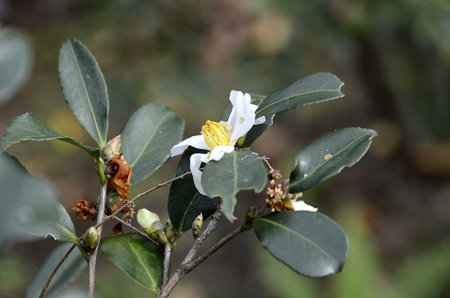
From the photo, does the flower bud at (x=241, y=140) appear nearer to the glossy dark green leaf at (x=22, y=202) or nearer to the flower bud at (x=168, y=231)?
the flower bud at (x=168, y=231)

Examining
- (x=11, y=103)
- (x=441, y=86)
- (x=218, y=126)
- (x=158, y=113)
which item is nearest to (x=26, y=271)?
(x=11, y=103)

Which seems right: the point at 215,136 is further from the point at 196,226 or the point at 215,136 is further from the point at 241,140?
the point at 196,226

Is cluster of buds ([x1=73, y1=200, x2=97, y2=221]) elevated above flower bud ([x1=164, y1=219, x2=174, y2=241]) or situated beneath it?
elevated above

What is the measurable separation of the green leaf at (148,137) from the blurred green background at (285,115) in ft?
4.82

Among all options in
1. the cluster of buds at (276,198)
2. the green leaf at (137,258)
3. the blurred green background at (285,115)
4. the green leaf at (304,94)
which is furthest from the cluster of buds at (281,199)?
the blurred green background at (285,115)

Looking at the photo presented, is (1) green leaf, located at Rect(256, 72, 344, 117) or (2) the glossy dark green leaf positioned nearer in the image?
(2) the glossy dark green leaf

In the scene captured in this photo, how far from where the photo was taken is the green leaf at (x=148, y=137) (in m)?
0.73

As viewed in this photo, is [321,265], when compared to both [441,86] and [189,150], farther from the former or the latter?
[441,86]

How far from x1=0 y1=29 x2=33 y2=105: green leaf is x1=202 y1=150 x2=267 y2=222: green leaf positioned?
0.78 ft

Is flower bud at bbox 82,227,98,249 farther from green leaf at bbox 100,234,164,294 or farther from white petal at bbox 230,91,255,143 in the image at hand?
white petal at bbox 230,91,255,143

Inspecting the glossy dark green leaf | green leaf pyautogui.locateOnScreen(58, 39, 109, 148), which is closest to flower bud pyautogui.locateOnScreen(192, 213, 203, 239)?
green leaf pyautogui.locateOnScreen(58, 39, 109, 148)

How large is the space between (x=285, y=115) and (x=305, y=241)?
9.74 feet

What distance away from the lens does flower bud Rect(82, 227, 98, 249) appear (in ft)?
1.87

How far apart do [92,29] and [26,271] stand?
5.24 feet
